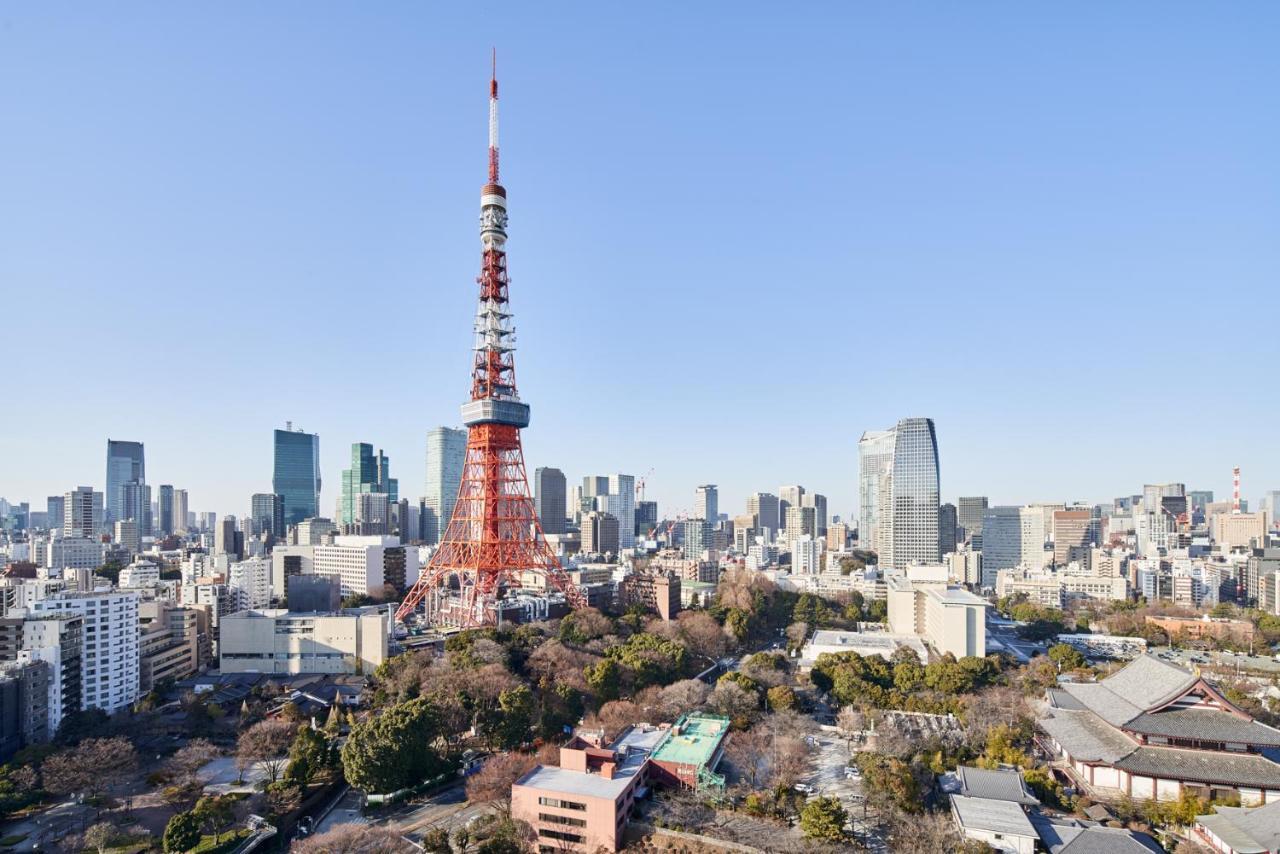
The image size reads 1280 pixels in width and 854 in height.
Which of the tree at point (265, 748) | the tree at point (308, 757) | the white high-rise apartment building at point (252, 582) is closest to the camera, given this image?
the tree at point (308, 757)

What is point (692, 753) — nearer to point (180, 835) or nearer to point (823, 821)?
point (823, 821)

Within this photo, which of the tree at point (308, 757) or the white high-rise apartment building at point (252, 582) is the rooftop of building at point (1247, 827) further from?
the white high-rise apartment building at point (252, 582)

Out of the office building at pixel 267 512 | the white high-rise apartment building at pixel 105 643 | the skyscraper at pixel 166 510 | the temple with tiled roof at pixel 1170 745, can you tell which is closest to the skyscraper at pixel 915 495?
the temple with tiled roof at pixel 1170 745

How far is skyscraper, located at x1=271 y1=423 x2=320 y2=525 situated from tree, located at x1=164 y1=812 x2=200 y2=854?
10430 cm

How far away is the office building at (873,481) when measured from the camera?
7811 centimetres

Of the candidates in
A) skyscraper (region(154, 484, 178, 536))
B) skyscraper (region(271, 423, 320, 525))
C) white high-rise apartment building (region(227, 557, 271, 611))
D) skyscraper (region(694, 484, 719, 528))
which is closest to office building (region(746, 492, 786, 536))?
skyscraper (region(694, 484, 719, 528))

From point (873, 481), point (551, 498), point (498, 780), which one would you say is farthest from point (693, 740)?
point (551, 498)

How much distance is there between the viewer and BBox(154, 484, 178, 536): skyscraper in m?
128

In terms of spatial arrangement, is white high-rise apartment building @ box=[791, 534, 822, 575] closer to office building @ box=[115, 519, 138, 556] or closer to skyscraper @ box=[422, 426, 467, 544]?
skyscraper @ box=[422, 426, 467, 544]

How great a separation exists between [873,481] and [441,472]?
5838 cm

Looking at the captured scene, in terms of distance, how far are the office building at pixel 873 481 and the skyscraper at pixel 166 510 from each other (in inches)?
4423

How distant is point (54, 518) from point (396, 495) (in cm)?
5026

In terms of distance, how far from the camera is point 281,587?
147 ft

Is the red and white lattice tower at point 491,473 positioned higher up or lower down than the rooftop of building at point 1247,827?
higher up
